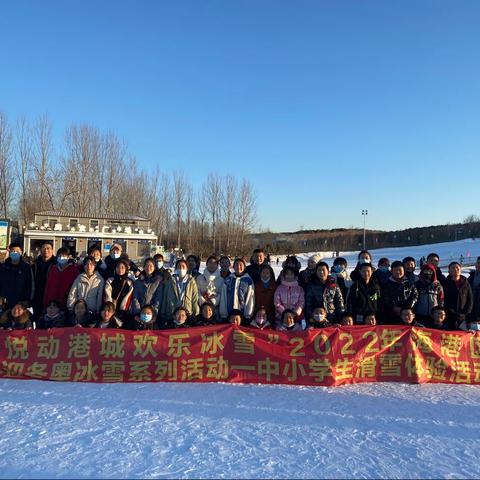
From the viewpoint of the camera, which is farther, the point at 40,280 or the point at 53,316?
the point at 40,280

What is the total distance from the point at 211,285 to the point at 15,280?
3.11 m

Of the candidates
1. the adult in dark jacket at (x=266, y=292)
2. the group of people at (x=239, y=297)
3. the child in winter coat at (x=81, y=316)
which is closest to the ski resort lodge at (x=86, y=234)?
the group of people at (x=239, y=297)

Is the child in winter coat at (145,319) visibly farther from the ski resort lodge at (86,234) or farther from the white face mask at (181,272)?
the ski resort lodge at (86,234)

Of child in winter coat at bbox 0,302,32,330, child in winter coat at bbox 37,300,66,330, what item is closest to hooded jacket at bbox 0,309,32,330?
child in winter coat at bbox 0,302,32,330

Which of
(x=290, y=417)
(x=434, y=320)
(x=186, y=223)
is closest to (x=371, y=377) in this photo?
(x=434, y=320)

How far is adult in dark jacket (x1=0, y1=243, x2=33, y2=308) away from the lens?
674 cm

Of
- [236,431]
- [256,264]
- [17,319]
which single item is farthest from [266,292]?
[17,319]

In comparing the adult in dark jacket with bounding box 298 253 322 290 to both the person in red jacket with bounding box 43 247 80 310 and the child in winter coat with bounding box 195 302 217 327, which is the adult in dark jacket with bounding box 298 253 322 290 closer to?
the child in winter coat with bounding box 195 302 217 327

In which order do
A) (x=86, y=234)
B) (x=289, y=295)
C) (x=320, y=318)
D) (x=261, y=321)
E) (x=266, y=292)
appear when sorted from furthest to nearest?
1. (x=86, y=234)
2. (x=266, y=292)
3. (x=289, y=295)
4. (x=261, y=321)
5. (x=320, y=318)

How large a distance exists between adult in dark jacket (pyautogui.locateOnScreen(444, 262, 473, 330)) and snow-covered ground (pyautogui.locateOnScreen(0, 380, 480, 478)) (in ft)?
3.87

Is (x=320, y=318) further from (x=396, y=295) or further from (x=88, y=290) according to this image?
(x=88, y=290)

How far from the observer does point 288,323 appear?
6.04 metres

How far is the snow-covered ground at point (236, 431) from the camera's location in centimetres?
344

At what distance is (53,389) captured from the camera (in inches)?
209
